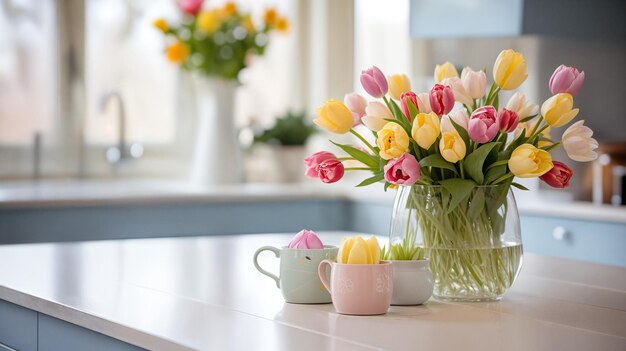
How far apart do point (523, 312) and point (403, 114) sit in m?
0.37

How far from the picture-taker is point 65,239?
3.18 metres

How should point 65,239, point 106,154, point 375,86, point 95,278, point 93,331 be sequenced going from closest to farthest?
point 93,331
point 375,86
point 95,278
point 65,239
point 106,154

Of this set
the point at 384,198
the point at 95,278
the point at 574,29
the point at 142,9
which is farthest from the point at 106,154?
the point at 95,278

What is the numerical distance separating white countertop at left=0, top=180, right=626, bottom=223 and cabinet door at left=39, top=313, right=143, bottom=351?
62.6 inches

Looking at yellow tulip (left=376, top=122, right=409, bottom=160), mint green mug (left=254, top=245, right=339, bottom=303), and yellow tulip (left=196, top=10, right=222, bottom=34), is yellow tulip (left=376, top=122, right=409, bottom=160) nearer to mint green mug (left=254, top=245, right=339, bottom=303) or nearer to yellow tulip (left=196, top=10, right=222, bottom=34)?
mint green mug (left=254, top=245, right=339, bottom=303)

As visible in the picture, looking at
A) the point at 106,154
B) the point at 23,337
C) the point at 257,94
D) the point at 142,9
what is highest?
the point at 142,9

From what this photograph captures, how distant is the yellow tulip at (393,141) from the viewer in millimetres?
1407

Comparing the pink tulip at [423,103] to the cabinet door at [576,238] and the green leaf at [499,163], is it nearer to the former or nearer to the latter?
the green leaf at [499,163]

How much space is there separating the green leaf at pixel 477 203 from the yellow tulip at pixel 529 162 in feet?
Result: 0.24

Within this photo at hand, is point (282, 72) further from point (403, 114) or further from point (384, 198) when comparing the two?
point (403, 114)

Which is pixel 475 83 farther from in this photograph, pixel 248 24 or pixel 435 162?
pixel 248 24

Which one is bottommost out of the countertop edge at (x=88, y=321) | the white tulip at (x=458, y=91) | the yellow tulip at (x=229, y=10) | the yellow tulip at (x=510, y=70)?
the countertop edge at (x=88, y=321)

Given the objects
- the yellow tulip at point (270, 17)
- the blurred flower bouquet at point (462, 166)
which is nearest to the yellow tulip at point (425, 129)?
the blurred flower bouquet at point (462, 166)

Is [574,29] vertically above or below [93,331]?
above
